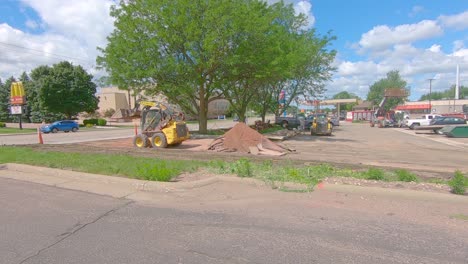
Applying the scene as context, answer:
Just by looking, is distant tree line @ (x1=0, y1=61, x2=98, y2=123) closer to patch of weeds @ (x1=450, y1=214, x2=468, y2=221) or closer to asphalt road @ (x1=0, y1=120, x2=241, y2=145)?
asphalt road @ (x1=0, y1=120, x2=241, y2=145)

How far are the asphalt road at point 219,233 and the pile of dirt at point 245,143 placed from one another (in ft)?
30.1

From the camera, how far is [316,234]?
4426 mm

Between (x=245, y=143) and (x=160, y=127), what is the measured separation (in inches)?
193

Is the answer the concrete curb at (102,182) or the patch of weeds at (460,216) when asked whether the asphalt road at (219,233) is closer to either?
the patch of weeds at (460,216)

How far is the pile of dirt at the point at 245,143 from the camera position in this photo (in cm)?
1541

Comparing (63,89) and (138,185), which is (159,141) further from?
(63,89)

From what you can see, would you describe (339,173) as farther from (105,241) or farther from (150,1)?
(150,1)

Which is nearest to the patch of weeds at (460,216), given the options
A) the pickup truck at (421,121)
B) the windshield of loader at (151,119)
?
the windshield of loader at (151,119)

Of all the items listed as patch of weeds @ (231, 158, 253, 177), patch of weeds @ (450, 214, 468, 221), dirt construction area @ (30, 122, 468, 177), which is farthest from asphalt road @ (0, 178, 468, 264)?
dirt construction area @ (30, 122, 468, 177)

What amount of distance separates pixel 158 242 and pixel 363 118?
78.2 metres

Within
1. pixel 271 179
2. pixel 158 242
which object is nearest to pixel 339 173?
pixel 271 179

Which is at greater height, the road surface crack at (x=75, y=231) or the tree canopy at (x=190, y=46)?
the tree canopy at (x=190, y=46)

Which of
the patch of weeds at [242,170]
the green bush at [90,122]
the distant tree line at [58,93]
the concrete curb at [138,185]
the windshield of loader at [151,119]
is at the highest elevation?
the distant tree line at [58,93]

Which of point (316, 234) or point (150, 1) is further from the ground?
point (150, 1)
